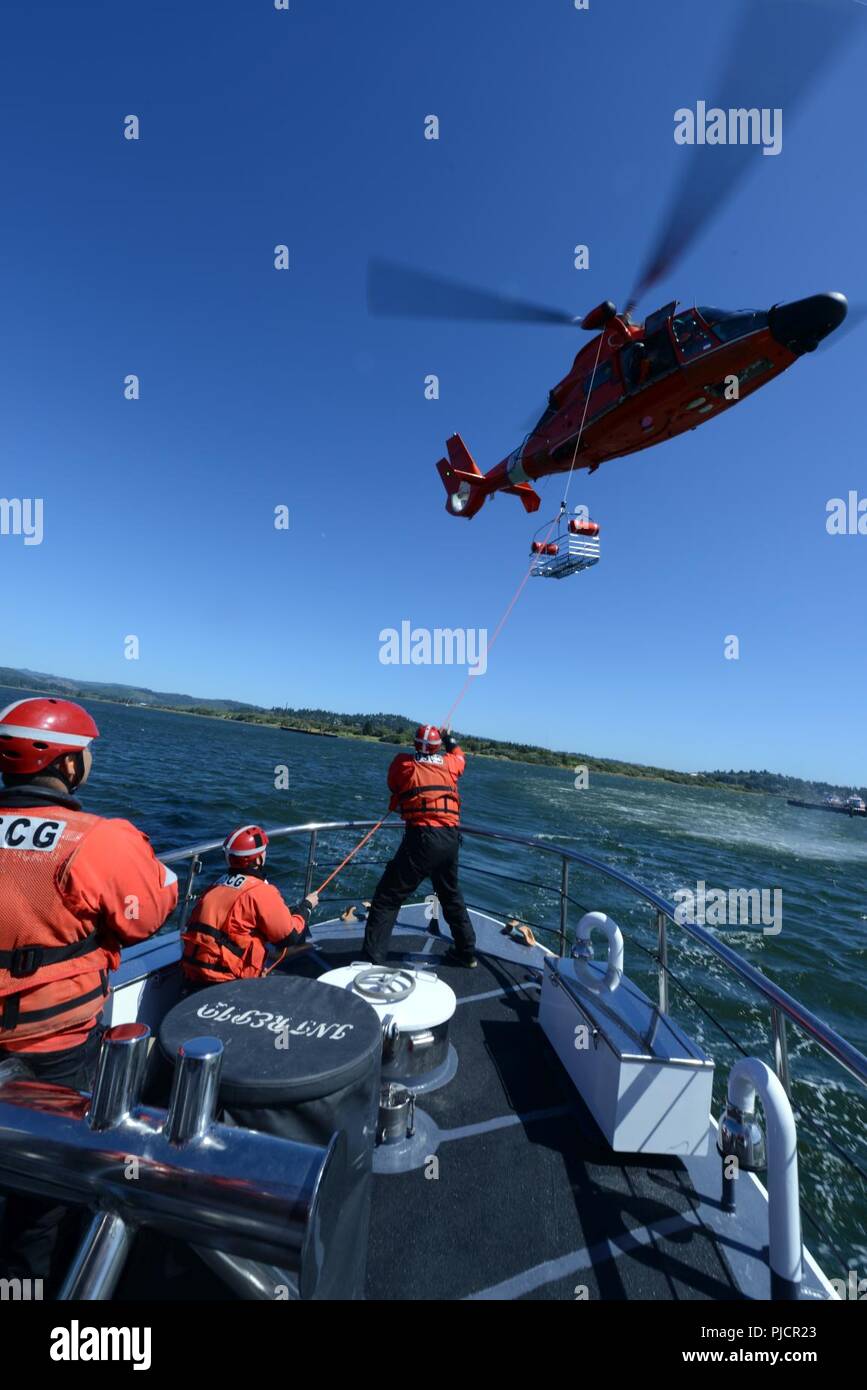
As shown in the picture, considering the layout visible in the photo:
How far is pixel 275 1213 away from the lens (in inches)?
25.8

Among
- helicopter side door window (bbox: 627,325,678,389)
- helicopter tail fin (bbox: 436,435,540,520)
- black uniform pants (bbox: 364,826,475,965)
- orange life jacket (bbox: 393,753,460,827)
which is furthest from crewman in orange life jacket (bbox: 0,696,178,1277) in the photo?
helicopter tail fin (bbox: 436,435,540,520)

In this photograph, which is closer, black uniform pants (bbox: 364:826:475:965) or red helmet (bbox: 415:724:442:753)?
black uniform pants (bbox: 364:826:475:965)

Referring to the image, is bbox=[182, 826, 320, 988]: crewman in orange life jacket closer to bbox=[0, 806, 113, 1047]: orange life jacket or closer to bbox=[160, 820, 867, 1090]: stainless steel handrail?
bbox=[160, 820, 867, 1090]: stainless steel handrail

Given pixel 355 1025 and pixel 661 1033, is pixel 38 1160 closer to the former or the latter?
pixel 355 1025

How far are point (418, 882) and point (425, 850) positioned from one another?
1.00ft

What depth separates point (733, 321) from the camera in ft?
30.4

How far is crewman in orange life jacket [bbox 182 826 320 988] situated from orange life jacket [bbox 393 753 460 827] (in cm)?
190

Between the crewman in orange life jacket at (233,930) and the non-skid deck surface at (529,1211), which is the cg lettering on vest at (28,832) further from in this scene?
the non-skid deck surface at (529,1211)

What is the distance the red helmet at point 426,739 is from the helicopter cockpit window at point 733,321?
864 cm

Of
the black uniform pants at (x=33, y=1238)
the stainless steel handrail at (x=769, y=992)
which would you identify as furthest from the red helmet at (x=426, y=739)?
the black uniform pants at (x=33, y=1238)
